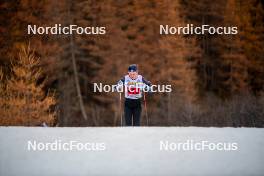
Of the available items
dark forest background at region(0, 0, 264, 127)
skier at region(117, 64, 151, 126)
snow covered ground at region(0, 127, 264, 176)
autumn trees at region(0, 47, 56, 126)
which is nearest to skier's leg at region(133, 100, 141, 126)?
skier at region(117, 64, 151, 126)

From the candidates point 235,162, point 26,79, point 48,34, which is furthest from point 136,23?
point 235,162

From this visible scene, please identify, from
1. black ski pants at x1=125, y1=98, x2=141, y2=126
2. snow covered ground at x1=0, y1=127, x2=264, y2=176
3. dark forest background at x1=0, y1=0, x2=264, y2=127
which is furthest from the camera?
dark forest background at x1=0, y1=0, x2=264, y2=127

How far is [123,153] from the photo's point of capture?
28.1ft

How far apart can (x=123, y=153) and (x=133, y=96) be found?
3.96 meters

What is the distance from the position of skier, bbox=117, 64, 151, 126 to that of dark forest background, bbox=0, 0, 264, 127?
29.8m

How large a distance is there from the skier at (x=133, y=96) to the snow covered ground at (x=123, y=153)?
3.80 metres

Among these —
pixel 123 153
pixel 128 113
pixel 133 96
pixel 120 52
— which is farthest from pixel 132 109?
pixel 120 52

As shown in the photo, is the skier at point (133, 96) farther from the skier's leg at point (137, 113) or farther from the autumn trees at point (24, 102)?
the autumn trees at point (24, 102)

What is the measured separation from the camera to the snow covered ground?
8539mm

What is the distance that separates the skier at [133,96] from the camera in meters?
12.4

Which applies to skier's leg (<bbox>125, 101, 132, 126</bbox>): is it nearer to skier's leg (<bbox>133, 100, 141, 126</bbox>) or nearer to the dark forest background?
skier's leg (<bbox>133, 100, 141, 126</bbox>)

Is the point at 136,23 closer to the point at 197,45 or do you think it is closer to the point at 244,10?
the point at 197,45

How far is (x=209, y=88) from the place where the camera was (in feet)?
179

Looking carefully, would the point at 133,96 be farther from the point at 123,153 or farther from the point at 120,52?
the point at 120,52
